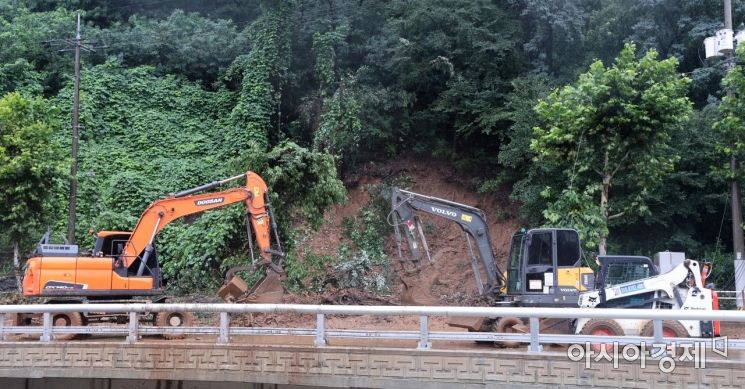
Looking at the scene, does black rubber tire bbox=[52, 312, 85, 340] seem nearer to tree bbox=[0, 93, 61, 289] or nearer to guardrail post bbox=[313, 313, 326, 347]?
guardrail post bbox=[313, 313, 326, 347]

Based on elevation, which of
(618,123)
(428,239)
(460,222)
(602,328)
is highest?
(618,123)

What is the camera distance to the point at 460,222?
623 inches

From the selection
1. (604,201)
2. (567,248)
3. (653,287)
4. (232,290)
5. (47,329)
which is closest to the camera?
(47,329)

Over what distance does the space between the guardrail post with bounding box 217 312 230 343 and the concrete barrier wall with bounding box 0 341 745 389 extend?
1.52 ft

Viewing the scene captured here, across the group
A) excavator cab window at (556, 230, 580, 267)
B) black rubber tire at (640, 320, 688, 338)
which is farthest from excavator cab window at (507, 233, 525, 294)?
black rubber tire at (640, 320, 688, 338)

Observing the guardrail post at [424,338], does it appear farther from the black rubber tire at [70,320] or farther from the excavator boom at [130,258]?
the black rubber tire at [70,320]

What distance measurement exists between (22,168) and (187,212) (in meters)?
8.15

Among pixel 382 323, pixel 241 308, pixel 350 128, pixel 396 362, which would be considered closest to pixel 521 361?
pixel 396 362

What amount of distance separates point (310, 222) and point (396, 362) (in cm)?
1383

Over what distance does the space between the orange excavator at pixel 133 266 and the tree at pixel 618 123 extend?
9496 mm

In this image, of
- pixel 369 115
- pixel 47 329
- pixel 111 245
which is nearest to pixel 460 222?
pixel 111 245

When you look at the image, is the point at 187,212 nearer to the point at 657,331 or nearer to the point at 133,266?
the point at 133,266

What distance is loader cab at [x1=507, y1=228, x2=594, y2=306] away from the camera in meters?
13.8

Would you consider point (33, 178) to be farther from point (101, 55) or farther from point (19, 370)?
point (101, 55)
